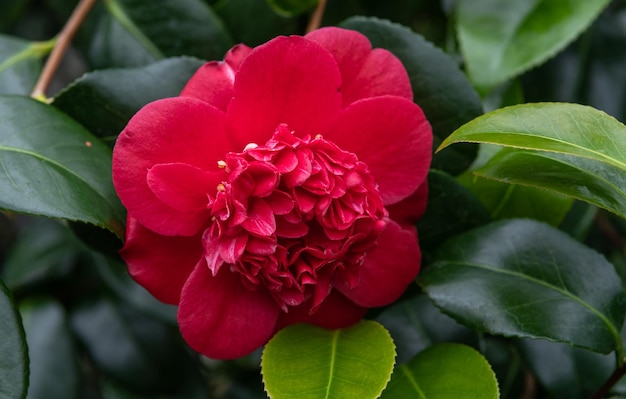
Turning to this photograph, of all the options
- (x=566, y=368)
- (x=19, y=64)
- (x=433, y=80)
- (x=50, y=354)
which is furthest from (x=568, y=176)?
(x=50, y=354)

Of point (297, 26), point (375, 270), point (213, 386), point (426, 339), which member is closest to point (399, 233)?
point (375, 270)

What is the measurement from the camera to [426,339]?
34.5 inches

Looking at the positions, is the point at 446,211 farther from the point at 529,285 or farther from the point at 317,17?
the point at 317,17

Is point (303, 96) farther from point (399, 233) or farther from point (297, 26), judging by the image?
point (297, 26)

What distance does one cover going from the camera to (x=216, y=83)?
26.2 inches

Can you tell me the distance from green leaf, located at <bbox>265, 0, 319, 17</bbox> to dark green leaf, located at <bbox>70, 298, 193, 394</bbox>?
0.51 m

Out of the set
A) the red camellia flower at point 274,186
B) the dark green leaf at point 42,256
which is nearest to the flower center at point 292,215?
the red camellia flower at point 274,186

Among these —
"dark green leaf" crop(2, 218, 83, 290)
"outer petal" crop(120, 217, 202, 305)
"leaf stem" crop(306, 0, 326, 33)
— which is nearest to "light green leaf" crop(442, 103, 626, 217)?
"outer petal" crop(120, 217, 202, 305)

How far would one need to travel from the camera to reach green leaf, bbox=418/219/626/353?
2.25ft

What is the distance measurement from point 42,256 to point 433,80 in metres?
0.77

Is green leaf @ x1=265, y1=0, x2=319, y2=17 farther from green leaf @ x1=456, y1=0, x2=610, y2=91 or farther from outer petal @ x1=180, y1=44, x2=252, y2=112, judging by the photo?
outer petal @ x1=180, y1=44, x2=252, y2=112

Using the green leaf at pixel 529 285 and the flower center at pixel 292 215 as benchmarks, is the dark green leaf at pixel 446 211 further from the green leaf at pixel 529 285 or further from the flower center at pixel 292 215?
the flower center at pixel 292 215

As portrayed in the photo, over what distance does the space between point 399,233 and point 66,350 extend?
0.65m

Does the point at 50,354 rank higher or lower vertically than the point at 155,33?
lower
